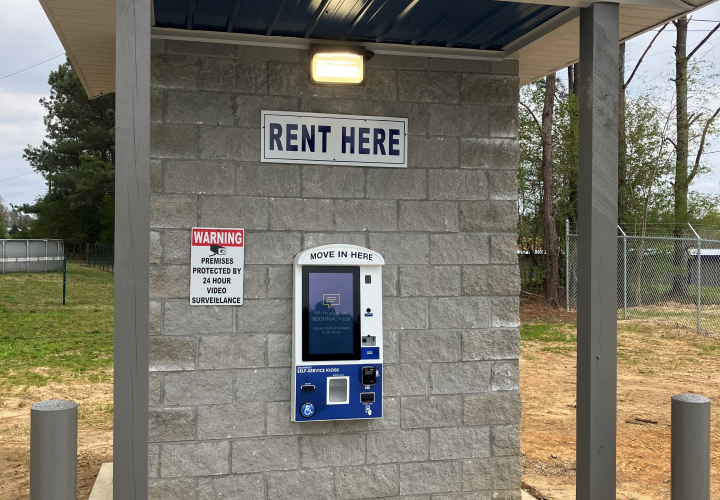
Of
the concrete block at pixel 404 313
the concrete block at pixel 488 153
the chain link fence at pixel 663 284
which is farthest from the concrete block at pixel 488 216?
the chain link fence at pixel 663 284

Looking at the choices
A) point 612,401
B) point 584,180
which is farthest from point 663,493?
point 584,180

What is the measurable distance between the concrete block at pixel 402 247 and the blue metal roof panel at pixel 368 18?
1.26 metres

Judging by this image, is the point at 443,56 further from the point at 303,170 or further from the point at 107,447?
the point at 107,447

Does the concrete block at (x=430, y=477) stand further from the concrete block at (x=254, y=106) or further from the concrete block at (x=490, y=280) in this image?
the concrete block at (x=254, y=106)

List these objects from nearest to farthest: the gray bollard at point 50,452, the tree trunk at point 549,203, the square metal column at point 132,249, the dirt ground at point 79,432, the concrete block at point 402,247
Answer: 1. the gray bollard at point 50,452
2. the square metal column at point 132,249
3. the concrete block at point 402,247
4. the dirt ground at point 79,432
5. the tree trunk at point 549,203

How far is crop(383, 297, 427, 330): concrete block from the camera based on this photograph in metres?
4.35

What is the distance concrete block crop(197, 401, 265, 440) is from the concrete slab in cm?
130

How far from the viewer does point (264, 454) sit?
13.6 ft

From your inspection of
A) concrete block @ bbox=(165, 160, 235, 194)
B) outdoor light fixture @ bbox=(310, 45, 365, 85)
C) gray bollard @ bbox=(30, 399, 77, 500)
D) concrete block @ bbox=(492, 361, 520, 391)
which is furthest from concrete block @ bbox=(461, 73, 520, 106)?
gray bollard @ bbox=(30, 399, 77, 500)

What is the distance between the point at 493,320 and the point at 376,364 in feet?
2.98

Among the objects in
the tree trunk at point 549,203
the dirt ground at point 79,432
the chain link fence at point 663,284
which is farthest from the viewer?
the tree trunk at point 549,203

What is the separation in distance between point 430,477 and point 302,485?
84 cm

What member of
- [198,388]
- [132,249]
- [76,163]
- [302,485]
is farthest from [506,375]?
[76,163]

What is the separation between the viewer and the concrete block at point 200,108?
13.4ft
